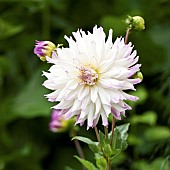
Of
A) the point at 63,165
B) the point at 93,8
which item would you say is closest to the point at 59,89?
the point at 63,165

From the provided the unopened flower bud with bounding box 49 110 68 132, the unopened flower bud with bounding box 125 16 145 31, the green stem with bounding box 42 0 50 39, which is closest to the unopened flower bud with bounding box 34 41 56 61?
the unopened flower bud with bounding box 125 16 145 31

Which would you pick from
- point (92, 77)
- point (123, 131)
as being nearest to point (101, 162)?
point (123, 131)

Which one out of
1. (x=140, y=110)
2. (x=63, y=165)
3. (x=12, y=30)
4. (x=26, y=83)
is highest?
(x=12, y=30)

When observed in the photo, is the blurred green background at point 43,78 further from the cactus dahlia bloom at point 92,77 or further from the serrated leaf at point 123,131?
the cactus dahlia bloom at point 92,77

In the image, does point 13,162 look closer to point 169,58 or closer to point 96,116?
point 169,58

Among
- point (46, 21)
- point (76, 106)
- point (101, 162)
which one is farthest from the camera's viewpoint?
point (46, 21)

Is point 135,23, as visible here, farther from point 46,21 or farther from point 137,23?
point 46,21

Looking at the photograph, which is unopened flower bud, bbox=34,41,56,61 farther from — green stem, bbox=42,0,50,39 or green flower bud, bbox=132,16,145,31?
green stem, bbox=42,0,50,39
